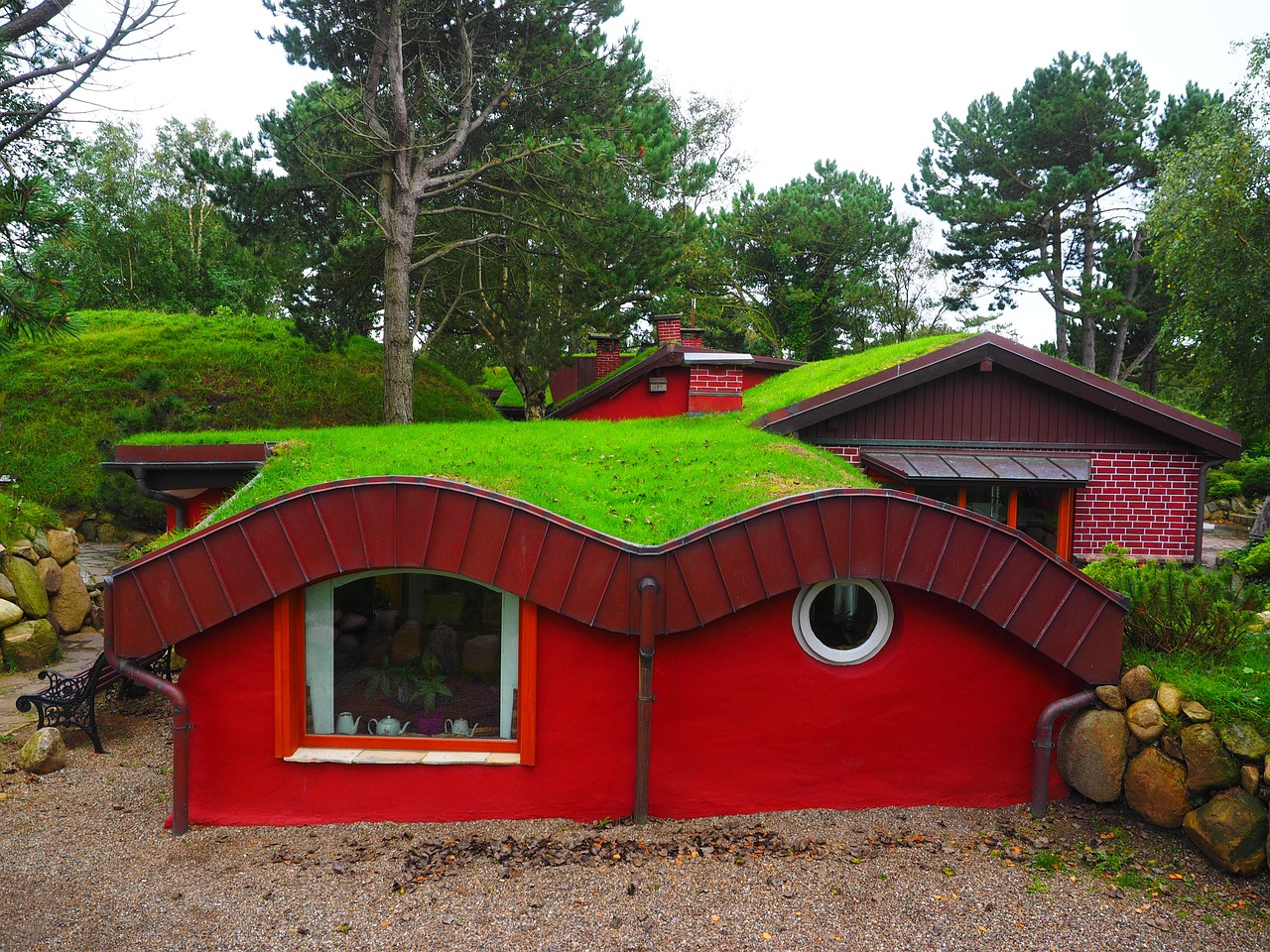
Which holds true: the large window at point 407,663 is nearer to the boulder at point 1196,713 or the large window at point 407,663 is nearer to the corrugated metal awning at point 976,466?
the boulder at point 1196,713

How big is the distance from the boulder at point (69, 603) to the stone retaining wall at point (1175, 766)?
13165 mm

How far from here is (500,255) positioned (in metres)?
17.4

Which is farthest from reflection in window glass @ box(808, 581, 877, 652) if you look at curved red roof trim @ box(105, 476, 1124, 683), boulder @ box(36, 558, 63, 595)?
boulder @ box(36, 558, 63, 595)

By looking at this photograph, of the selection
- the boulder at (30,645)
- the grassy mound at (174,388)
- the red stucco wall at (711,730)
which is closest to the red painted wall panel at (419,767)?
the red stucco wall at (711,730)

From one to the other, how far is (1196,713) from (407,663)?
5499mm

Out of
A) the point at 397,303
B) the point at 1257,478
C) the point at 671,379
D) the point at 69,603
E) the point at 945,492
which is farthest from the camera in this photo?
the point at 1257,478

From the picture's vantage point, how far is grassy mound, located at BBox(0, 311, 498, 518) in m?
17.0

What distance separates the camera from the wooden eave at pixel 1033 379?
902cm

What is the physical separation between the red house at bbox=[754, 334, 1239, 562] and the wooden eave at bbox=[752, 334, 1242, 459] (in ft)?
0.06

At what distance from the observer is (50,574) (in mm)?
11055

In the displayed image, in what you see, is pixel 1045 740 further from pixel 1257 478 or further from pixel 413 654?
pixel 1257 478

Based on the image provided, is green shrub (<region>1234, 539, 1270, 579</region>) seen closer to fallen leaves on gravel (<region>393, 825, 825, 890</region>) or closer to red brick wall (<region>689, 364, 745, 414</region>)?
red brick wall (<region>689, 364, 745, 414</region>)

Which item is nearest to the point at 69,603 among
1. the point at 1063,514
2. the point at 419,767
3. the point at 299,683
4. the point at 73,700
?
the point at 73,700

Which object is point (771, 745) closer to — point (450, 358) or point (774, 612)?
point (774, 612)
